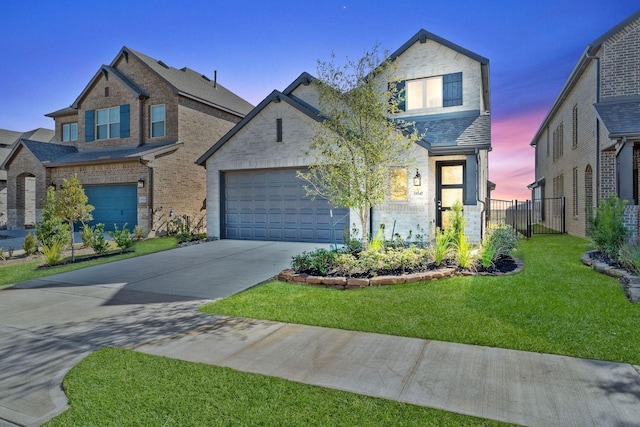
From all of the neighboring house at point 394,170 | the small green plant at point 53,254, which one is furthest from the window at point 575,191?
the small green plant at point 53,254

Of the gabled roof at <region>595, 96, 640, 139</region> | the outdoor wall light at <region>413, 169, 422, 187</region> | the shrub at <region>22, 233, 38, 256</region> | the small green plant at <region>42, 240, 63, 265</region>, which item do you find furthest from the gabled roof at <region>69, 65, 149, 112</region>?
the gabled roof at <region>595, 96, 640, 139</region>

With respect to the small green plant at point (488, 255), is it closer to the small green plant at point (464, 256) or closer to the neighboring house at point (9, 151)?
the small green plant at point (464, 256)

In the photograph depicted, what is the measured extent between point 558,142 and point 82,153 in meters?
Result: 26.1

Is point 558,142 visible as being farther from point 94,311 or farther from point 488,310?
point 94,311

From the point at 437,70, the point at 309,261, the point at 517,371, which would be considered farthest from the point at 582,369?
the point at 437,70

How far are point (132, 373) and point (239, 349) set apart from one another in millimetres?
1123

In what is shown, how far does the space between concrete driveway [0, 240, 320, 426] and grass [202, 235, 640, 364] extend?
91cm

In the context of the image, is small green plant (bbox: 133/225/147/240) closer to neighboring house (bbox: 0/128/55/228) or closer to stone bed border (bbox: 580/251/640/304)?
neighboring house (bbox: 0/128/55/228)

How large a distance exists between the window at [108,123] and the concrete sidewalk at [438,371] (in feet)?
61.5

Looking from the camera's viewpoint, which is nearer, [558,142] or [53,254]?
[53,254]

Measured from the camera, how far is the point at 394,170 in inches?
501

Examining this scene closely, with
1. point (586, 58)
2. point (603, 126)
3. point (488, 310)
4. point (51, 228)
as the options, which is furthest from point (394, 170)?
point (51, 228)

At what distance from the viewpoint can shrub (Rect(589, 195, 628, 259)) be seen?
8.78 metres

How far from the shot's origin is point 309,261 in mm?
8461
